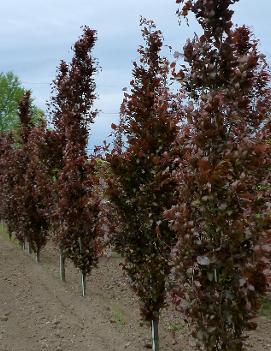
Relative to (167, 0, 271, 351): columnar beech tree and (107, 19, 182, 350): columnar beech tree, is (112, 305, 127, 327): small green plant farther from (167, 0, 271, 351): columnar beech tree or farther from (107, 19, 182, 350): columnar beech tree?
(167, 0, 271, 351): columnar beech tree

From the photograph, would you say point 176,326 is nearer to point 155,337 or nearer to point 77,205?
point 155,337

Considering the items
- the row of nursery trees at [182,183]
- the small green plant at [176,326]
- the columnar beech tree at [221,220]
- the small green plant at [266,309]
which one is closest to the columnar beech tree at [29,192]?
the row of nursery trees at [182,183]

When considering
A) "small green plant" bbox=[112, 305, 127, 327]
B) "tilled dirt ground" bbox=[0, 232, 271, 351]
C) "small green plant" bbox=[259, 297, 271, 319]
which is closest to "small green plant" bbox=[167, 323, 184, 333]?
"tilled dirt ground" bbox=[0, 232, 271, 351]

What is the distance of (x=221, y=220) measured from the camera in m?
3.51

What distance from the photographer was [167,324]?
7.54 meters

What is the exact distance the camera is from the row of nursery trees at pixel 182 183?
3543 mm

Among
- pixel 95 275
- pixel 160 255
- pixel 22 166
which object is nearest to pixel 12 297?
pixel 95 275

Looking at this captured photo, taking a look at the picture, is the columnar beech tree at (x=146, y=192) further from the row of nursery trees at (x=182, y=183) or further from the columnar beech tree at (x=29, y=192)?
the columnar beech tree at (x=29, y=192)

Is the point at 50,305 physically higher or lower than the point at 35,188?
lower

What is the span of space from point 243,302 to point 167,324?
166 inches

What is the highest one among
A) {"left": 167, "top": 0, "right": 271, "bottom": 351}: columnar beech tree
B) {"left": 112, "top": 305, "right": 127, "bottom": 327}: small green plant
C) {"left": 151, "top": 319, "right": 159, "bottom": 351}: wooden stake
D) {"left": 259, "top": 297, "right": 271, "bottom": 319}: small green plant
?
{"left": 167, "top": 0, "right": 271, "bottom": 351}: columnar beech tree

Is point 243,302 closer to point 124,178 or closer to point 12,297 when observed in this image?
point 124,178

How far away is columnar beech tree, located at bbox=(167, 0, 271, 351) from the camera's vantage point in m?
3.48

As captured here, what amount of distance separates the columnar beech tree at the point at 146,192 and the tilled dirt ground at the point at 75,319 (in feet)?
2.20
